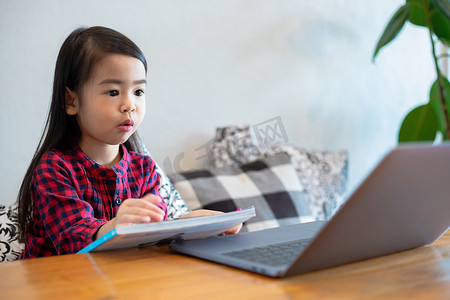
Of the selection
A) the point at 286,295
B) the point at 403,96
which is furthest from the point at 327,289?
the point at 403,96

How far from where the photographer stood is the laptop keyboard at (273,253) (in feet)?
2.28

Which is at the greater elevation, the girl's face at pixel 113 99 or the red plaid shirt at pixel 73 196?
the girl's face at pixel 113 99

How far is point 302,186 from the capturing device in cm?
214

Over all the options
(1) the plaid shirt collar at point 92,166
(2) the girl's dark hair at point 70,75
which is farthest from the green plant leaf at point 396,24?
(1) the plaid shirt collar at point 92,166

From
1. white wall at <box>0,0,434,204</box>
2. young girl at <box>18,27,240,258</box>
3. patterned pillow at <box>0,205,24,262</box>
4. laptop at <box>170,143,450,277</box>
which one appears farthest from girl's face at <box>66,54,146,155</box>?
white wall at <box>0,0,434,204</box>

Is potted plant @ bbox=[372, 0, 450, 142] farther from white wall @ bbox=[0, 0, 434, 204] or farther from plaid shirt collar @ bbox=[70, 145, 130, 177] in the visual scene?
plaid shirt collar @ bbox=[70, 145, 130, 177]

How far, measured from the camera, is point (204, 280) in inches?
25.7

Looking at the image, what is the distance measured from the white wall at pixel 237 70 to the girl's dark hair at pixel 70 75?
535mm

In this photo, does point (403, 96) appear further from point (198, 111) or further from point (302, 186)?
point (198, 111)

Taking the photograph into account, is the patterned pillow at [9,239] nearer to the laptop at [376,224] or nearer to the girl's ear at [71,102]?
the girl's ear at [71,102]

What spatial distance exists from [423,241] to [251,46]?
1.62m

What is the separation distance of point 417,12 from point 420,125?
31 centimetres

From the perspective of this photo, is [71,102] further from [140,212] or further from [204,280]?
[204,280]

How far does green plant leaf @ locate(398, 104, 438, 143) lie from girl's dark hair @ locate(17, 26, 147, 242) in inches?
29.2
